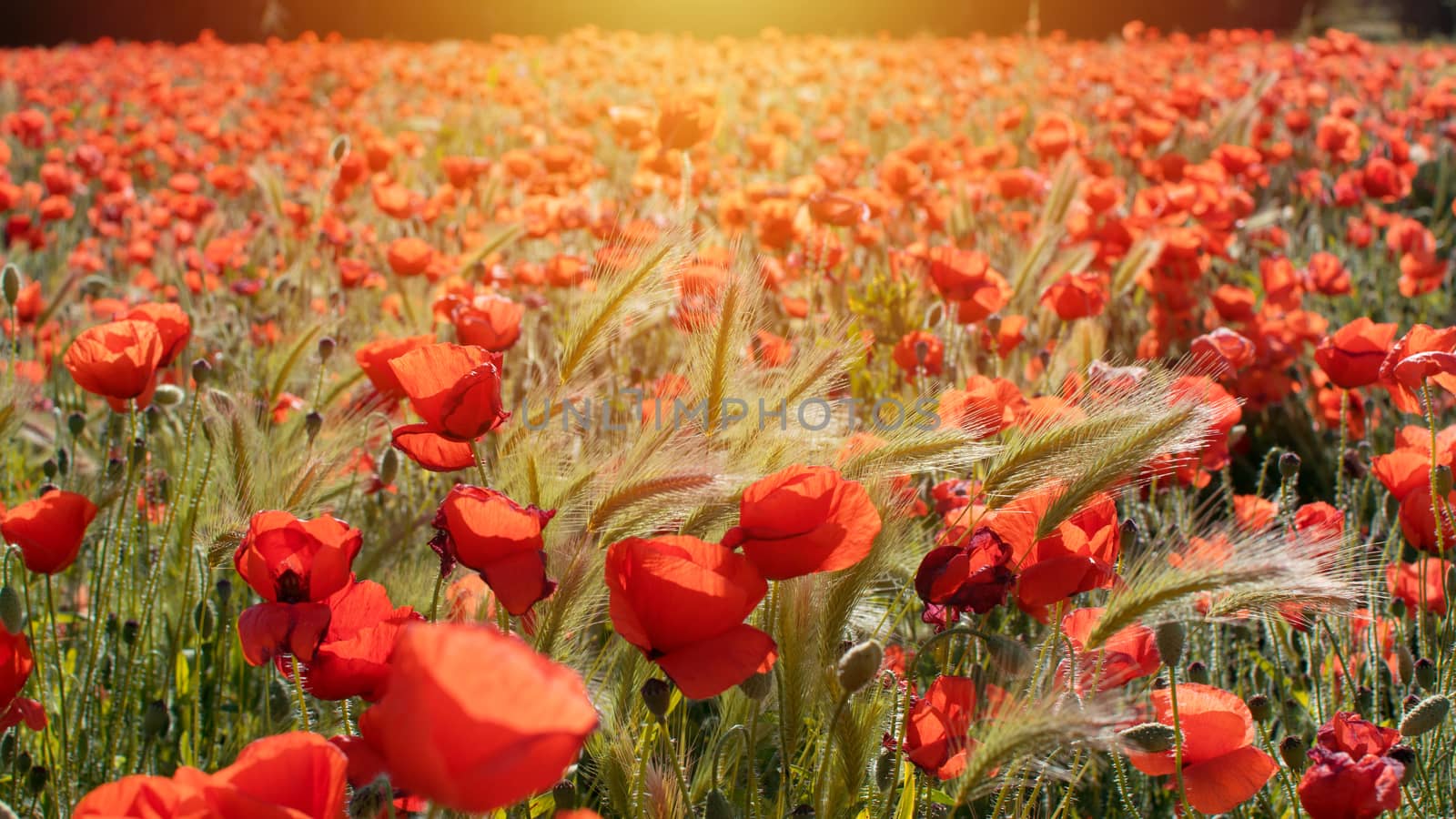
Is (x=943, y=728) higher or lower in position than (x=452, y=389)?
lower

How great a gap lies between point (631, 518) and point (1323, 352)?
95 cm

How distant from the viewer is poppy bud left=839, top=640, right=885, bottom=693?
0.81 metres

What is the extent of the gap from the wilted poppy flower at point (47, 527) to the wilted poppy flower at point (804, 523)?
0.63 metres

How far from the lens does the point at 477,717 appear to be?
48cm

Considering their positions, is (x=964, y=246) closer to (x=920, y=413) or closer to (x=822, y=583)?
(x=920, y=413)

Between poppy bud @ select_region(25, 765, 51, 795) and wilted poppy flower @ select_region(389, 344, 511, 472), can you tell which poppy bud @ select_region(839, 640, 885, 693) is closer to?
wilted poppy flower @ select_region(389, 344, 511, 472)

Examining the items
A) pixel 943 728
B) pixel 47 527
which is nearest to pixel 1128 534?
pixel 943 728

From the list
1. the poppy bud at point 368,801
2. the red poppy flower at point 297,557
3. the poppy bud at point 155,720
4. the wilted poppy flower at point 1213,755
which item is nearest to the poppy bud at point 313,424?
the poppy bud at point 155,720

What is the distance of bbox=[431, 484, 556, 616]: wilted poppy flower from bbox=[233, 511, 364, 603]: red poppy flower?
8cm

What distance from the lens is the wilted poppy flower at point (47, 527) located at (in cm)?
108

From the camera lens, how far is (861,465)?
1.08 metres

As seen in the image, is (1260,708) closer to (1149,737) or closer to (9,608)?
(1149,737)

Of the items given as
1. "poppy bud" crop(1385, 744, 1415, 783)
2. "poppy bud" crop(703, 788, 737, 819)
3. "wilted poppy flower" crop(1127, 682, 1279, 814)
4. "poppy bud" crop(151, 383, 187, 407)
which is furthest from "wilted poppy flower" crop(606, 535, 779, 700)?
"poppy bud" crop(151, 383, 187, 407)

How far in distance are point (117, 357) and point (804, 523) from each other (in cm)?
80
